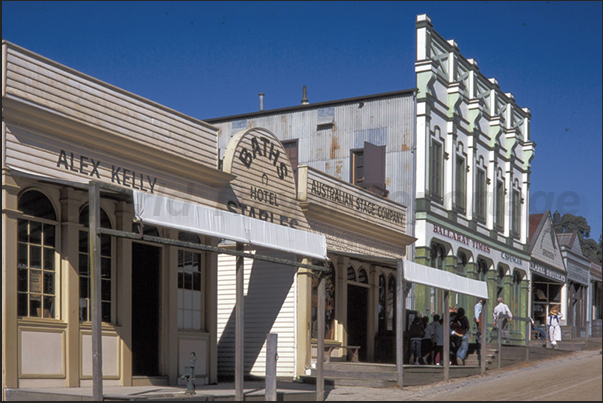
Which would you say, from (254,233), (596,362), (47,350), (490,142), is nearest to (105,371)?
(47,350)

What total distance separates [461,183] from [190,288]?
1475 cm

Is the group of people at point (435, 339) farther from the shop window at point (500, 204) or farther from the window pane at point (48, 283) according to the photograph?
the shop window at point (500, 204)

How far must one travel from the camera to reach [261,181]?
18156 mm

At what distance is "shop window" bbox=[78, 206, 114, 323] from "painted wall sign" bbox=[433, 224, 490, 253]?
13.9 metres

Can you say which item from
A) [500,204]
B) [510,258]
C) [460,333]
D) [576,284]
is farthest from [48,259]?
[576,284]

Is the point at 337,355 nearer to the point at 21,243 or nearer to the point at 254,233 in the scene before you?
the point at 254,233

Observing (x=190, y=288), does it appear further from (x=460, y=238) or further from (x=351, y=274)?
(x=460, y=238)

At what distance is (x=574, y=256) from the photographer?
136 ft

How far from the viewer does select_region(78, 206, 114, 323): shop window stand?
1368 centimetres

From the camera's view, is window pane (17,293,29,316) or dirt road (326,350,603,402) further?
dirt road (326,350,603,402)

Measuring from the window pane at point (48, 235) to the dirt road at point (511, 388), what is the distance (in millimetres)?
5769

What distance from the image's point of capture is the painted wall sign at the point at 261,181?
680 inches

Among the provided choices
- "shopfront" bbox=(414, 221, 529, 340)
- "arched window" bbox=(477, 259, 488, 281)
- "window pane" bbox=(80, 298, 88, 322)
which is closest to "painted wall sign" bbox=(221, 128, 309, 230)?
"window pane" bbox=(80, 298, 88, 322)

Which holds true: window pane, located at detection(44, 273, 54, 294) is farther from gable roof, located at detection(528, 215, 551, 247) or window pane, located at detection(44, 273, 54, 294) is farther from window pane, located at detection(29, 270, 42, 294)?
gable roof, located at detection(528, 215, 551, 247)
